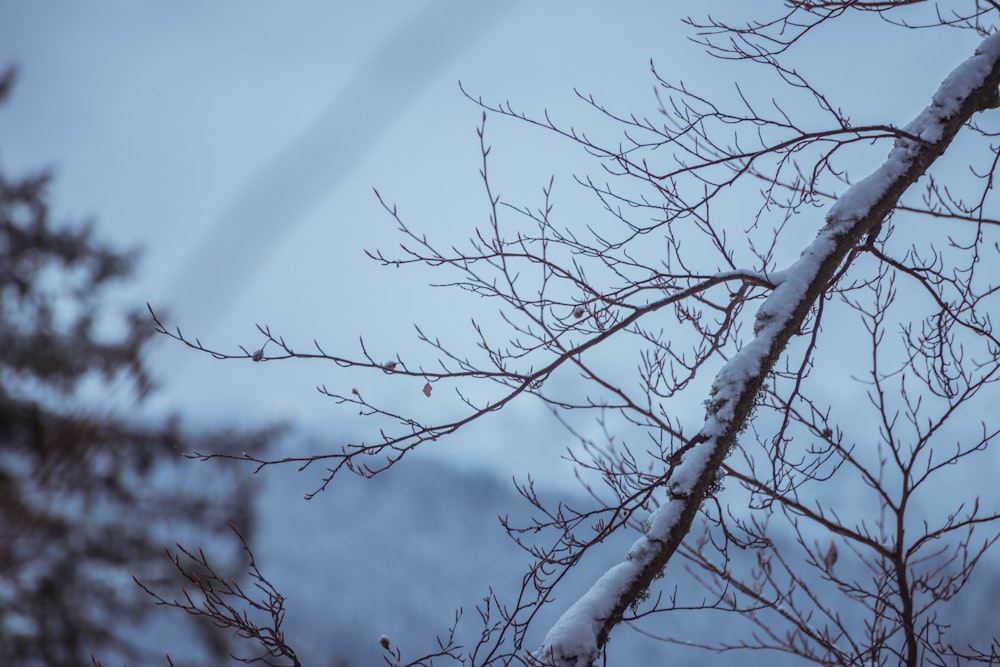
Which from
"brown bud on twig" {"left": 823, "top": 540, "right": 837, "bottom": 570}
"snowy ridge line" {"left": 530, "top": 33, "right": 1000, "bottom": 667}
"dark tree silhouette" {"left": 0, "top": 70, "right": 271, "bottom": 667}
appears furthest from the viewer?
"dark tree silhouette" {"left": 0, "top": 70, "right": 271, "bottom": 667}

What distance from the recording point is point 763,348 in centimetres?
268

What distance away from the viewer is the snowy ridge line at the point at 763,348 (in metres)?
2.32

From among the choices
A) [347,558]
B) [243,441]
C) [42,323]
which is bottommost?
[42,323]

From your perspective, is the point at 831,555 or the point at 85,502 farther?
the point at 85,502

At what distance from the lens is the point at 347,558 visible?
27891mm

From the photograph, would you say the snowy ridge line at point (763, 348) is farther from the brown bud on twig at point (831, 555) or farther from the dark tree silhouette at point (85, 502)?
the dark tree silhouette at point (85, 502)

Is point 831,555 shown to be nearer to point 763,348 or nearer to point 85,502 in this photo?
point 763,348

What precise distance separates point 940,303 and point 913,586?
1.20 metres

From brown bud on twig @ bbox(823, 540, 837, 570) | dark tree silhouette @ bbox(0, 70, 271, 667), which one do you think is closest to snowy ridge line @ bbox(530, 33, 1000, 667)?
brown bud on twig @ bbox(823, 540, 837, 570)

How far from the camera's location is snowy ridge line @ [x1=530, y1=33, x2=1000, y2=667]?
2316 millimetres

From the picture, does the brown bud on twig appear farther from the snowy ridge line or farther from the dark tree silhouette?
the dark tree silhouette

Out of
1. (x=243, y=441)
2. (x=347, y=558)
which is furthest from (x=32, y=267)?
(x=347, y=558)

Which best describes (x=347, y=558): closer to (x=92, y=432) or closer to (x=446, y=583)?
(x=446, y=583)

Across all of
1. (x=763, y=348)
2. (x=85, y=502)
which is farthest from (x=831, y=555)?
(x=85, y=502)
